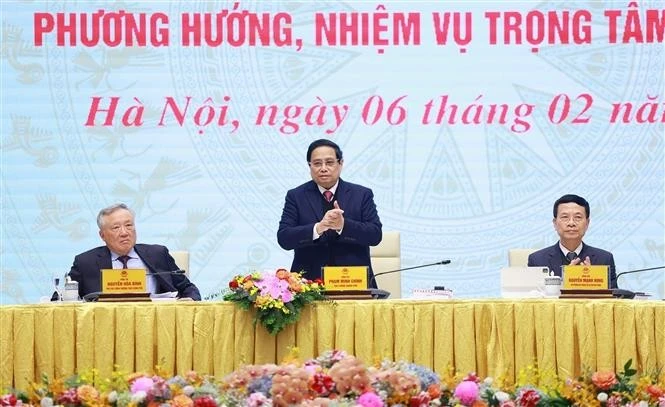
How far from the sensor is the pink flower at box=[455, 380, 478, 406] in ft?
16.0

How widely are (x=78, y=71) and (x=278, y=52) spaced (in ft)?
3.38

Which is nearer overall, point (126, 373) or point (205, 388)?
point (205, 388)

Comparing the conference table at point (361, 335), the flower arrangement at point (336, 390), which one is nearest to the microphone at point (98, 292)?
the conference table at point (361, 335)

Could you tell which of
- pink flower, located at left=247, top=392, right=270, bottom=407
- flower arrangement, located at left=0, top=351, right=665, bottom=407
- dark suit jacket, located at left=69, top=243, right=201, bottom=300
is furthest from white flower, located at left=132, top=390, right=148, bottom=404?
dark suit jacket, located at left=69, top=243, right=201, bottom=300

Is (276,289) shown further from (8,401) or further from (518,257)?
(518,257)

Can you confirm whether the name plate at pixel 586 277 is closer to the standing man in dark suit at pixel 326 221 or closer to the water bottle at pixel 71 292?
the standing man in dark suit at pixel 326 221

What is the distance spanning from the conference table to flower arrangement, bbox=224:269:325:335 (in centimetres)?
5

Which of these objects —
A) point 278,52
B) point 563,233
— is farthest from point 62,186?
point 563,233

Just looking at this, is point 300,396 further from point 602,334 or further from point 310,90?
point 310,90

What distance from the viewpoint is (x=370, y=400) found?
4.59m

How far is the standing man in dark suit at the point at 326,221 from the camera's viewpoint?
642 cm

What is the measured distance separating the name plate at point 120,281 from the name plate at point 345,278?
2.32ft

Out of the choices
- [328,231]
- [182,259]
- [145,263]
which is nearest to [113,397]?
[145,263]

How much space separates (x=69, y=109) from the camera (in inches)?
308
